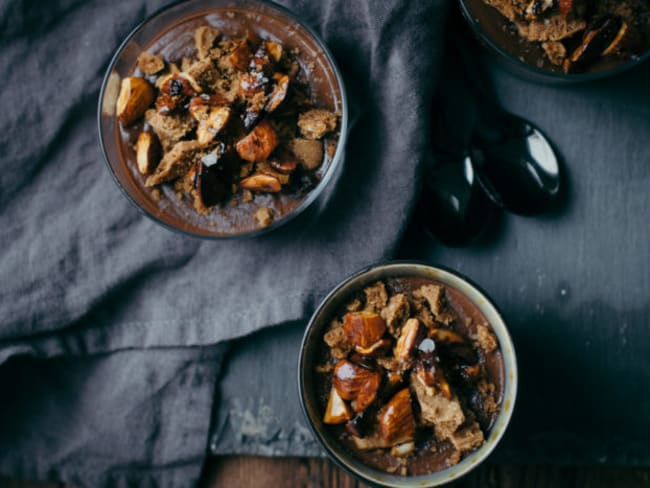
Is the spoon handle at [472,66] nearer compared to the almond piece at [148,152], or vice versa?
the almond piece at [148,152]

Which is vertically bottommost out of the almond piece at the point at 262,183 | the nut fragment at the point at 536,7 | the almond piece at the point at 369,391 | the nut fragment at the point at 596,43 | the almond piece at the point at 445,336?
the almond piece at the point at 369,391

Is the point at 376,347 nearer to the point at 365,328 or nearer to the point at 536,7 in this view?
the point at 365,328

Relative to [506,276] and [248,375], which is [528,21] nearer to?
[506,276]

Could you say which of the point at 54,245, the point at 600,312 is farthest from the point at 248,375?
the point at 600,312

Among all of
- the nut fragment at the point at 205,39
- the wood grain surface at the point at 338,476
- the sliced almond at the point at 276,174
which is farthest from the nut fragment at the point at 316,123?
the wood grain surface at the point at 338,476

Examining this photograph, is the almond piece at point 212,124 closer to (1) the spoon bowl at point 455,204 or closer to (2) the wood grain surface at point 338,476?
(1) the spoon bowl at point 455,204

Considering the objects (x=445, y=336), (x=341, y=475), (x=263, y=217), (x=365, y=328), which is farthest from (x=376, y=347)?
(x=341, y=475)

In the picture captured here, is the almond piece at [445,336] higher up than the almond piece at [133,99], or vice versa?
the almond piece at [133,99]

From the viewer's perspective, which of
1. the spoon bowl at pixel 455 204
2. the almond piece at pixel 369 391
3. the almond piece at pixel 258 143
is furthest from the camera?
the spoon bowl at pixel 455 204
